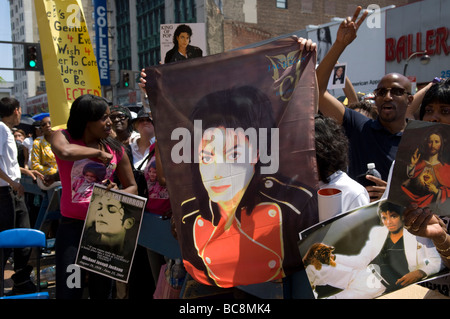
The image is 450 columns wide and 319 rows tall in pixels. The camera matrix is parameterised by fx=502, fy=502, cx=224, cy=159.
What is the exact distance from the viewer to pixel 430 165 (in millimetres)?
1851

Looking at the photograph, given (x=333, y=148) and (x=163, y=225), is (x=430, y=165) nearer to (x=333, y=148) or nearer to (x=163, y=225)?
(x=333, y=148)

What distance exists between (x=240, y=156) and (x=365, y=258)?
78 centimetres

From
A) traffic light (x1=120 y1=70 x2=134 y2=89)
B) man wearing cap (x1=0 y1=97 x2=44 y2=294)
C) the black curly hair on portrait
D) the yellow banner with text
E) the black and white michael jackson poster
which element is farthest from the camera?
traffic light (x1=120 y1=70 x2=134 y2=89)

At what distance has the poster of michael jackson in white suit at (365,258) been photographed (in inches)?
77.7

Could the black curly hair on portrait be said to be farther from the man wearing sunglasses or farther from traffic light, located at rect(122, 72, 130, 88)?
traffic light, located at rect(122, 72, 130, 88)

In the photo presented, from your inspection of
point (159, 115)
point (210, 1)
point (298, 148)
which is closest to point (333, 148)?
point (298, 148)

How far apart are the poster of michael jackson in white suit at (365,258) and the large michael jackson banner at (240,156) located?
0.30 m

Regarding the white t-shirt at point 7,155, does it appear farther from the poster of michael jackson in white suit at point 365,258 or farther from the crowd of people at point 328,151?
the poster of michael jackson in white suit at point 365,258

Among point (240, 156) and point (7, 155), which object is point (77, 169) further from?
point (7, 155)

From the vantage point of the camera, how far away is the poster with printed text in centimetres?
182

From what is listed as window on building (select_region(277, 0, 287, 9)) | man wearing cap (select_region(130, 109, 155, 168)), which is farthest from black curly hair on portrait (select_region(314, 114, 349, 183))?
window on building (select_region(277, 0, 287, 9))

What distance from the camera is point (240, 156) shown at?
2438 mm

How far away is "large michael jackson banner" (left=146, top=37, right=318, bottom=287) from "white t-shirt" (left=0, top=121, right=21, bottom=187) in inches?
127
